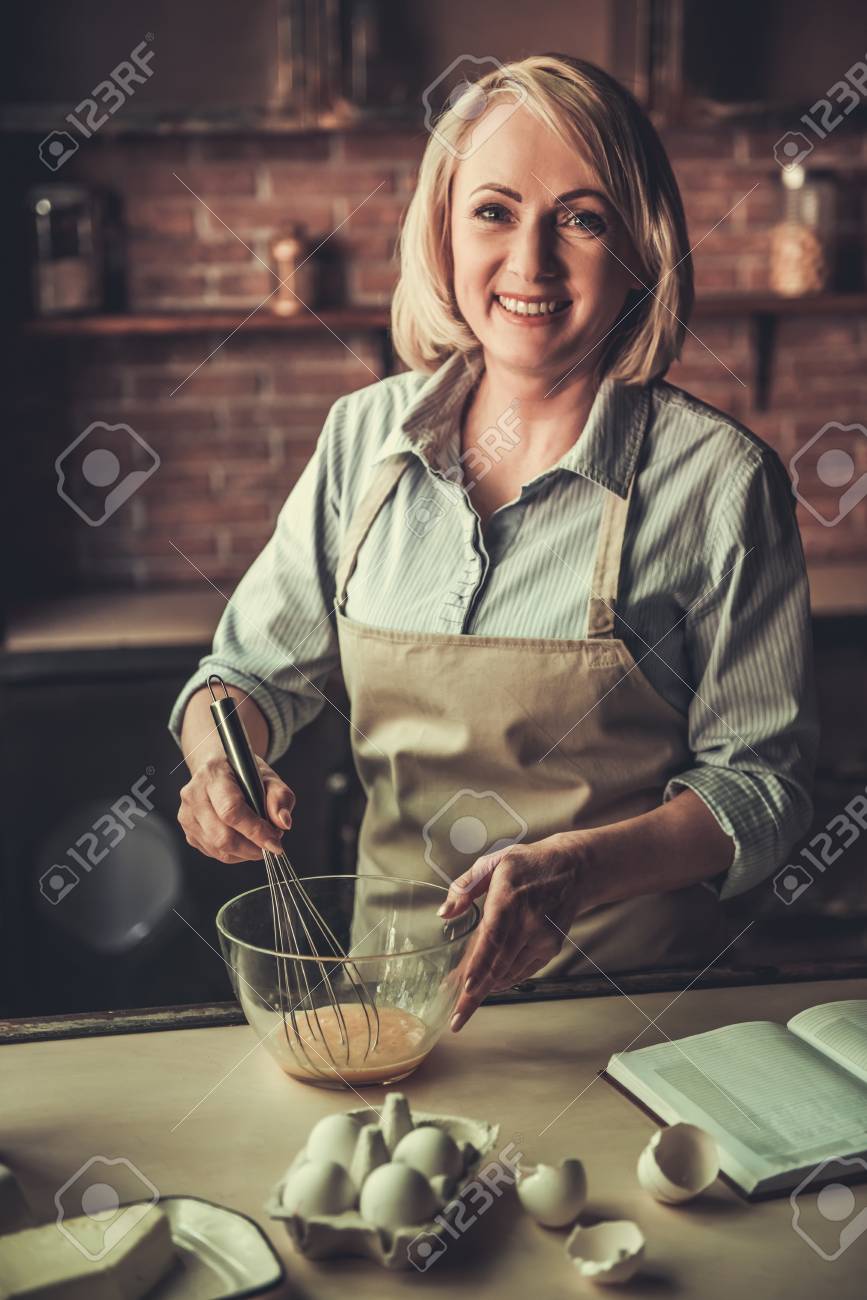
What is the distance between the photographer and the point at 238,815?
1220 millimetres

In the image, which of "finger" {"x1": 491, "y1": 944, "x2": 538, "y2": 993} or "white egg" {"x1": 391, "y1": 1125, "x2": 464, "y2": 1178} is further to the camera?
"finger" {"x1": 491, "y1": 944, "x2": 538, "y2": 993}

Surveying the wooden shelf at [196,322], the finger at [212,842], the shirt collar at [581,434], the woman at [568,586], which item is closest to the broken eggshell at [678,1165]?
the woman at [568,586]

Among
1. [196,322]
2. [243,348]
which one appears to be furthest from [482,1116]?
[243,348]

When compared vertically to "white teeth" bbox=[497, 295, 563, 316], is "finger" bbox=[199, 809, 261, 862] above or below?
below

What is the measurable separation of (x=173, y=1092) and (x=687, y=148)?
2.62 metres

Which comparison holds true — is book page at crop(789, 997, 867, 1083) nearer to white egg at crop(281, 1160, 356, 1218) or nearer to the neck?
white egg at crop(281, 1160, 356, 1218)

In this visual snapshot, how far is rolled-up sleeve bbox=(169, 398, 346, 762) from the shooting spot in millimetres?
1558

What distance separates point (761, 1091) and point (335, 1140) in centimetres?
34

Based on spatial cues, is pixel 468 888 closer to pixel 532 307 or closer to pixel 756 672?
pixel 756 672

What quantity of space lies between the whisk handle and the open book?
0.38m

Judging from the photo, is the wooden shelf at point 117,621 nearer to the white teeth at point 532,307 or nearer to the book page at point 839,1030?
the white teeth at point 532,307

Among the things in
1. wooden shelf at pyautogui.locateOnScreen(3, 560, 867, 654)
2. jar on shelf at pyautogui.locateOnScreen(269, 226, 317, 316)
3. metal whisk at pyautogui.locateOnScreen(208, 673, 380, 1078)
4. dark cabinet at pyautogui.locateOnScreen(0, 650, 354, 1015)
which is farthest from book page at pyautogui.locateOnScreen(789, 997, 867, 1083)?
jar on shelf at pyautogui.locateOnScreen(269, 226, 317, 316)

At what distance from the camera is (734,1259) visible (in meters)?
0.84

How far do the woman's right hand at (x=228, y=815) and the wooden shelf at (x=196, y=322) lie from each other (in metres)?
1.81
